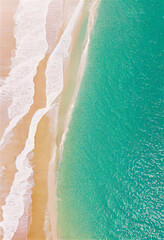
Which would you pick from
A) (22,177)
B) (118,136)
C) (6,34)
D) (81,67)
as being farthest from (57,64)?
(22,177)

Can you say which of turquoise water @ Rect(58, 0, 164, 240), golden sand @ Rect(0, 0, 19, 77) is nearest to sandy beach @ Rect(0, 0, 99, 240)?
golden sand @ Rect(0, 0, 19, 77)

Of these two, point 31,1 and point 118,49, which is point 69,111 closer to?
point 118,49

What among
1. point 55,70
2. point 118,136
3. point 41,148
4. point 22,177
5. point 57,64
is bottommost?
point 22,177

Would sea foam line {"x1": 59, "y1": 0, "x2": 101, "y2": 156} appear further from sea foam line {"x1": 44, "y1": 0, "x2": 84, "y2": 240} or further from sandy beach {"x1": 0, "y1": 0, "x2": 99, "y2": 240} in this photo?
sea foam line {"x1": 44, "y1": 0, "x2": 84, "y2": 240}

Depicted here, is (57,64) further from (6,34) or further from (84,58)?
(6,34)

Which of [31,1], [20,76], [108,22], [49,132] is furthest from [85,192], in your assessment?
[31,1]

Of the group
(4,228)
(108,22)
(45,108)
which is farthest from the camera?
(108,22)
